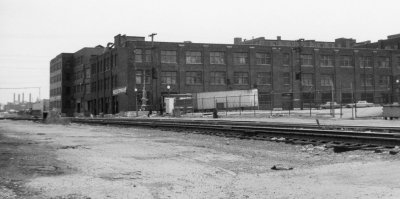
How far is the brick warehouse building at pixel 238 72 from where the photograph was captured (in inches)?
2753

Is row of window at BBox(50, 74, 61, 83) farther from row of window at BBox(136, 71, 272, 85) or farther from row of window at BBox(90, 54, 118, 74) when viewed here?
row of window at BBox(136, 71, 272, 85)

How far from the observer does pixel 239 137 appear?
20.4 metres

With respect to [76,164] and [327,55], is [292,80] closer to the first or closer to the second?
[327,55]

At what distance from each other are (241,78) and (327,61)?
55.0 ft

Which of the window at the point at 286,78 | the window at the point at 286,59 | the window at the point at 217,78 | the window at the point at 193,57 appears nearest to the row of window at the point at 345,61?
the window at the point at 286,59

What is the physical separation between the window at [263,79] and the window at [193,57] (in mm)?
10342

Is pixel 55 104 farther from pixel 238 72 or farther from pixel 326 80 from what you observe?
pixel 326 80

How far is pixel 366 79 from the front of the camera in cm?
8325

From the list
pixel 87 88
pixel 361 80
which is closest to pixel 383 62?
pixel 361 80

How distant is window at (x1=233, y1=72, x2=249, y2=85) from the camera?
2948 inches

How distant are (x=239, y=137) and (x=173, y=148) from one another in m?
4.83

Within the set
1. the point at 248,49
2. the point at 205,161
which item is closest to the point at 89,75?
the point at 248,49

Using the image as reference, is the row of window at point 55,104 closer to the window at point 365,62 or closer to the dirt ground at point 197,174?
the window at point 365,62

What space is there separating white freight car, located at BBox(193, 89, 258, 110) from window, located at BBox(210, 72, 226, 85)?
27.4 ft
